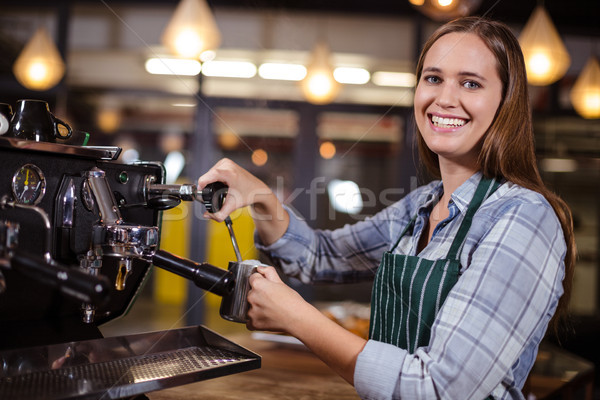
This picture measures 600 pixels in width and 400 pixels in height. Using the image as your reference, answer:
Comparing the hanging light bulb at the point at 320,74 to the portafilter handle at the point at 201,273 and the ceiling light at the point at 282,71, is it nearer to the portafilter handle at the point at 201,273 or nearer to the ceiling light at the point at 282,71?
the ceiling light at the point at 282,71

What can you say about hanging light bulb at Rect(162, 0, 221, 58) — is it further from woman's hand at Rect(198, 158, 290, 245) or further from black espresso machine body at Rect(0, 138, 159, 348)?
black espresso machine body at Rect(0, 138, 159, 348)

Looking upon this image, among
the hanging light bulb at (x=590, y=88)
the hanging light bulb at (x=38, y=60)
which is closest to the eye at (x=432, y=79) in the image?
the hanging light bulb at (x=590, y=88)

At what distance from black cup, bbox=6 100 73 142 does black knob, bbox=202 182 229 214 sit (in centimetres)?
30

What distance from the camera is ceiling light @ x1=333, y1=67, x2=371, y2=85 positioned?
4.60 metres

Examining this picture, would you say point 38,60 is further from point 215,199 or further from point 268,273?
point 268,273

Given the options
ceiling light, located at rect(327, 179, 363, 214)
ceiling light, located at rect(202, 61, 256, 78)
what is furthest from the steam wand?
ceiling light, located at rect(202, 61, 256, 78)

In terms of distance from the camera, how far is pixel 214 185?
117 centimetres

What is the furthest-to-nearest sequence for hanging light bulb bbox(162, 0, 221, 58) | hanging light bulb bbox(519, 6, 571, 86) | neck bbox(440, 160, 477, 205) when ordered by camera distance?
hanging light bulb bbox(519, 6, 571, 86)
hanging light bulb bbox(162, 0, 221, 58)
neck bbox(440, 160, 477, 205)

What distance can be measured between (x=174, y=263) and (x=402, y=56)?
4065 millimetres

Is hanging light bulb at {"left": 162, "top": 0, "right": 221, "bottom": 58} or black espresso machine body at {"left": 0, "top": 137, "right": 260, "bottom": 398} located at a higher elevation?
hanging light bulb at {"left": 162, "top": 0, "right": 221, "bottom": 58}

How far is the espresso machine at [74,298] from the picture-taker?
0.84m

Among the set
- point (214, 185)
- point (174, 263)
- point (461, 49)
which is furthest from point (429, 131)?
point (174, 263)

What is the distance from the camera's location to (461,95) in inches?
42.4

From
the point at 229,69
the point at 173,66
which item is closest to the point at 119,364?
the point at 229,69
